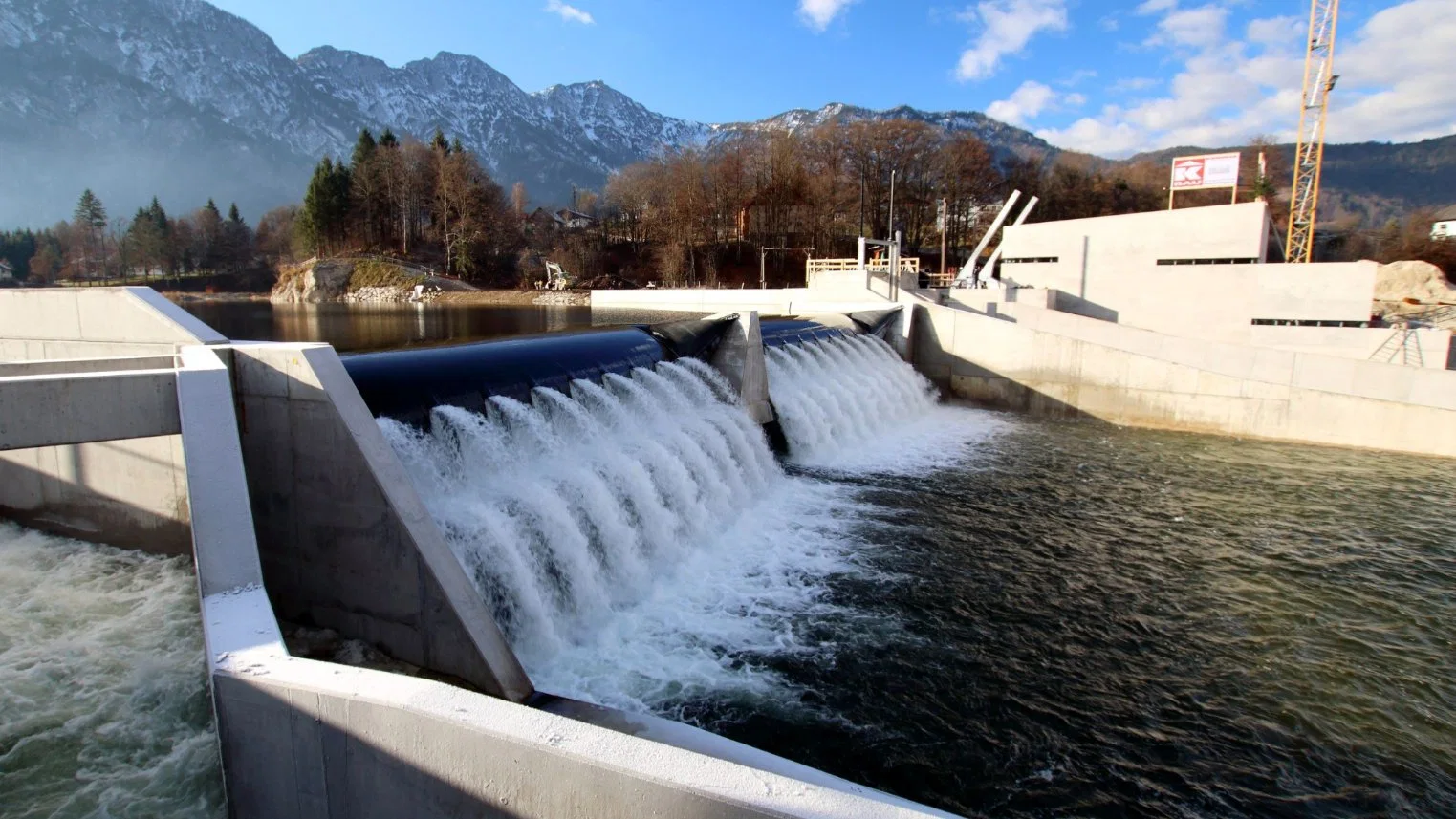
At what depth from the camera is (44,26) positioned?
194 m

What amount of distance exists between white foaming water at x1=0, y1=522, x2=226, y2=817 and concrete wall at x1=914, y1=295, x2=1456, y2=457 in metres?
18.6

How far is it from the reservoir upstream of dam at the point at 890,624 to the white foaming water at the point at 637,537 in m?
0.04

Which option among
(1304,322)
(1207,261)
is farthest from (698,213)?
(1304,322)

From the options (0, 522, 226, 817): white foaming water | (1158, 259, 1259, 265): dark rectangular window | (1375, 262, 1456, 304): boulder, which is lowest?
(0, 522, 226, 817): white foaming water

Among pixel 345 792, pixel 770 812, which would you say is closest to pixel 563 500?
pixel 345 792

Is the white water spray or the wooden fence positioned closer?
the white water spray

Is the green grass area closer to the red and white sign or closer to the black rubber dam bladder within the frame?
the black rubber dam bladder

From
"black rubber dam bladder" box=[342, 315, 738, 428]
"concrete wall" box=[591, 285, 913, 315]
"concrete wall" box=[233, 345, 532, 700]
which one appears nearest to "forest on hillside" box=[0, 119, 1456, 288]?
"concrete wall" box=[591, 285, 913, 315]

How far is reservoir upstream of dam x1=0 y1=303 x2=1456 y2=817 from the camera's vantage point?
16.7ft

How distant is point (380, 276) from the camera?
201ft

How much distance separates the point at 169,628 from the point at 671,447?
19.6 feet

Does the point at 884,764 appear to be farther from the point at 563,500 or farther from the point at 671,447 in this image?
the point at 671,447

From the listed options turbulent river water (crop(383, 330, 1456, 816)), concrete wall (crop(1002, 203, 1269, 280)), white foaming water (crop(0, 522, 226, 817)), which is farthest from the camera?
concrete wall (crop(1002, 203, 1269, 280))

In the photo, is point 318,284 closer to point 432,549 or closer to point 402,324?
point 402,324
